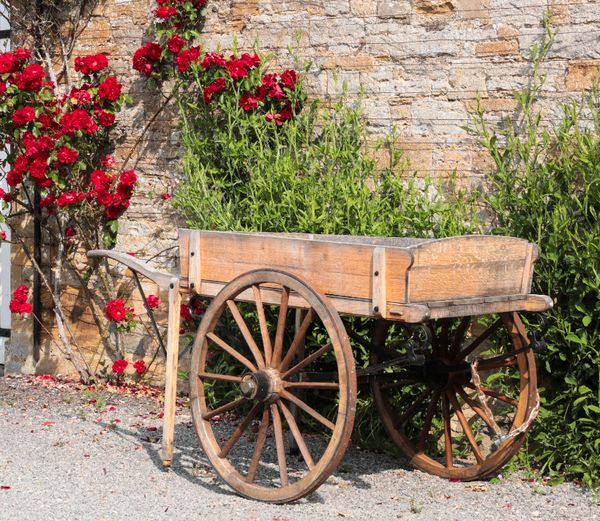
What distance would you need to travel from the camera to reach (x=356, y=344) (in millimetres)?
5441

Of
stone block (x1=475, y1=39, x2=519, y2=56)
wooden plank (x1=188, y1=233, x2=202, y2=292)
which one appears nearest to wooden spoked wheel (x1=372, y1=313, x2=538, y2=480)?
wooden plank (x1=188, y1=233, x2=202, y2=292)

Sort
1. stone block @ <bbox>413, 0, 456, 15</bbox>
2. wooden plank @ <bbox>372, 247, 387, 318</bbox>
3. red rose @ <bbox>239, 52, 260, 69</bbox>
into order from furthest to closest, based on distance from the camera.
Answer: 1. red rose @ <bbox>239, 52, 260, 69</bbox>
2. stone block @ <bbox>413, 0, 456, 15</bbox>
3. wooden plank @ <bbox>372, 247, 387, 318</bbox>

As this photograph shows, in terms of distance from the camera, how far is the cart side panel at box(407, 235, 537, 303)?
13.3 feet

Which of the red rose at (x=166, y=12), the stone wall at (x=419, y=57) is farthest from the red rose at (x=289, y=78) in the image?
the red rose at (x=166, y=12)

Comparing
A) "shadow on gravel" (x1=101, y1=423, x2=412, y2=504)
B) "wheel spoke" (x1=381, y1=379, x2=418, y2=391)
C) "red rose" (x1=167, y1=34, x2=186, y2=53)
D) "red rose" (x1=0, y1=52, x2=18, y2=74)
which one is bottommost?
"shadow on gravel" (x1=101, y1=423, x2=412, y2=504)

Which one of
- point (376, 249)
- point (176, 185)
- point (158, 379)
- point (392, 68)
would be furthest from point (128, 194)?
point (376, 249)

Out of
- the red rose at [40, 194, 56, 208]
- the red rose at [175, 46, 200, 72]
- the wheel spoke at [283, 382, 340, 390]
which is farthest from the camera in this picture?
the red rose at [40, 194, 56, 208]

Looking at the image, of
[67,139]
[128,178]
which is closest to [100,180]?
[128,178]

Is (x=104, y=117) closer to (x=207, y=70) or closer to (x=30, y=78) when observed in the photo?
(x=30, y=78)

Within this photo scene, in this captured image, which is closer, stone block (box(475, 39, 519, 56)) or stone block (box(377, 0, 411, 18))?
stone block (box(475, 39, 519, 56))

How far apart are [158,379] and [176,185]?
4.24ft

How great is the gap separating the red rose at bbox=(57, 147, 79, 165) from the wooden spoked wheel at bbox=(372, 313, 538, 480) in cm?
255

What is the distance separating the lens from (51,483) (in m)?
4.66

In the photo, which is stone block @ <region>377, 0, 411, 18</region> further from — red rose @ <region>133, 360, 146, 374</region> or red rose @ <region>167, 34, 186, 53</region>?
red rose @ <region>133, 360, 146, 374</region>
